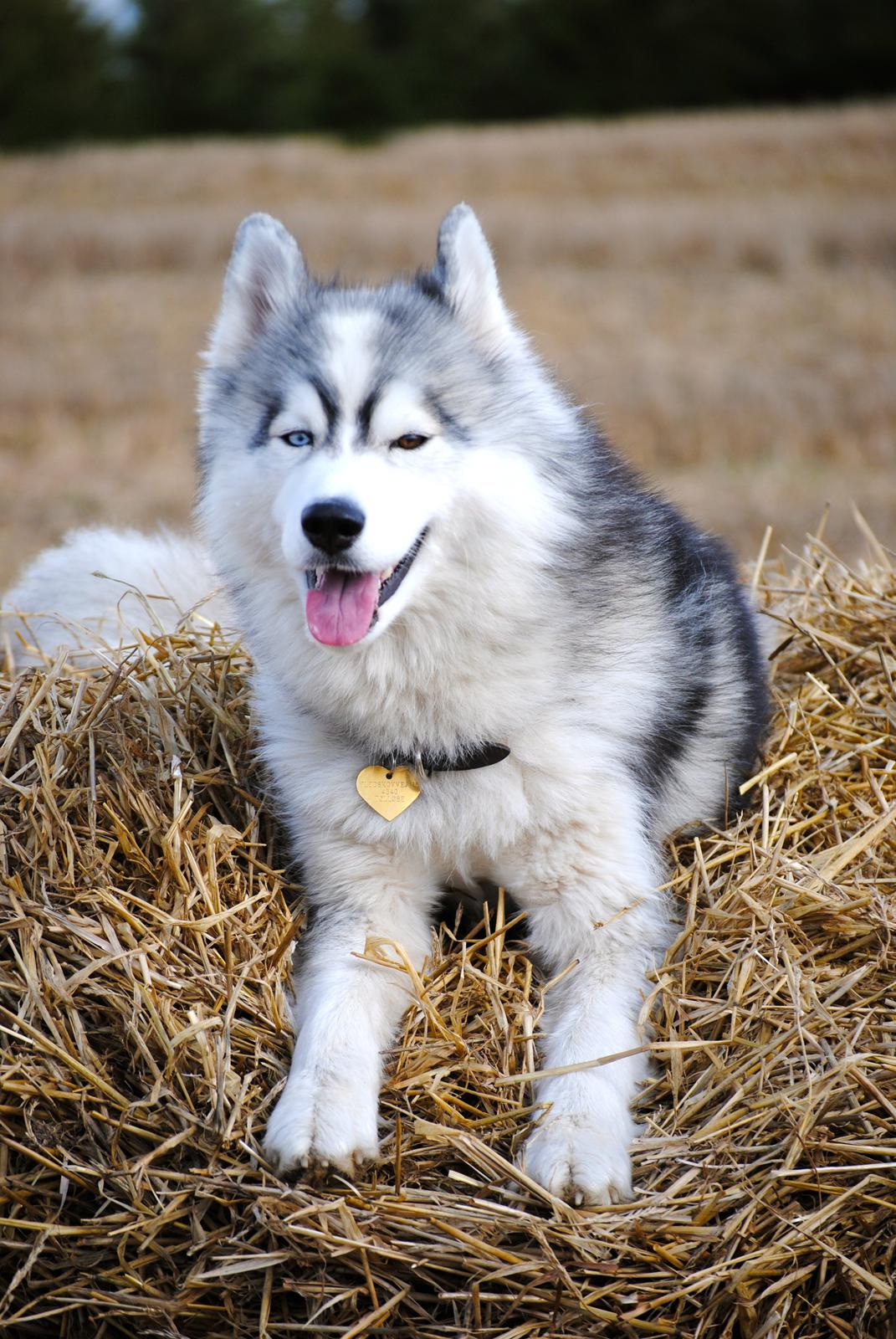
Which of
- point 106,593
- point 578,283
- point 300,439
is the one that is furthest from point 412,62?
point 300,439

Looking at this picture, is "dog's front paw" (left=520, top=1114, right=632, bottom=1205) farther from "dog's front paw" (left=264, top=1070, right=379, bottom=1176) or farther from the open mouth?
the open mouth

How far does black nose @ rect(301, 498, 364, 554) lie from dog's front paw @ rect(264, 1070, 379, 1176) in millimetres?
1110

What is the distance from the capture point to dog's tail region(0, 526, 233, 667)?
392cm

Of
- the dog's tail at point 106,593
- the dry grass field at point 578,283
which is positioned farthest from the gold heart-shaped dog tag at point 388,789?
the dry grass field at point 578,283

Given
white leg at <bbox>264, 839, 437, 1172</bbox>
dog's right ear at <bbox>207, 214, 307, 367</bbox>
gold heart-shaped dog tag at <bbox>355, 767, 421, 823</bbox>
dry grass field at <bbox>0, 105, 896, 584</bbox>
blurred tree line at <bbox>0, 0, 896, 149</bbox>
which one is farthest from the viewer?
blurred tree line at <bbox>0, 0, 896, 149</bbox>

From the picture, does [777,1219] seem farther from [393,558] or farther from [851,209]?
[851,209]

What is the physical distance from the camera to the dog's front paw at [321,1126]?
7.20ft

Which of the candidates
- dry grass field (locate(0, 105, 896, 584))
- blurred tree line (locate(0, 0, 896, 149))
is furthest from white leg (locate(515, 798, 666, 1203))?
blurred tree line (locate(0, 0, 896, 149))

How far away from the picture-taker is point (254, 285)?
2871 mm

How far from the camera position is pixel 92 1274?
216cm

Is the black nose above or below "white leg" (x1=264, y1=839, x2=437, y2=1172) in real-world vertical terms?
above

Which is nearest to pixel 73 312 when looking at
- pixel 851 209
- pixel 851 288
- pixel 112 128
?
pixel 851 288

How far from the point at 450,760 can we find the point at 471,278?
1.19m

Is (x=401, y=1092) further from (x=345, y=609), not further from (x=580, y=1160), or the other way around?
(x=345, y=609)
